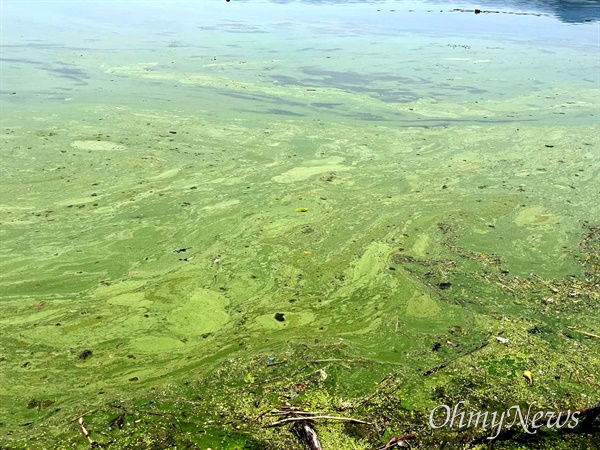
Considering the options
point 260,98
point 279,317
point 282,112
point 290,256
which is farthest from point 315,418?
point 260,98

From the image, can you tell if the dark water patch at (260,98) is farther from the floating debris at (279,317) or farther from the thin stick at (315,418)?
the thin stick at (315,418)

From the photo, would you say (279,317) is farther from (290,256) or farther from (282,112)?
(282,112)

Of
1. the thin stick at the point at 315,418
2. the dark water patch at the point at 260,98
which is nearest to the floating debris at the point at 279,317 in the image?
the thin stick at the point at 315,418

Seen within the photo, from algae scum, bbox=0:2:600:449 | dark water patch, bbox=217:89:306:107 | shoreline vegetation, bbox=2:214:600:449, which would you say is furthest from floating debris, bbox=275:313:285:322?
dark water patch, bbox=217:89:306:107

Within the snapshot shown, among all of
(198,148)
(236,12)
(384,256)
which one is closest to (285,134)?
(198,148)

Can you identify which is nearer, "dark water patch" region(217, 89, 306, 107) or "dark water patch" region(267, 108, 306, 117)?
"dark water patch" region(267, 108, 306, 117)

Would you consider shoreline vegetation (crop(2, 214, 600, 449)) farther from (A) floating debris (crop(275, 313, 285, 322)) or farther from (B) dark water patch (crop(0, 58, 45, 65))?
(B) dark water patch (crop(0, 58, 45, 65))

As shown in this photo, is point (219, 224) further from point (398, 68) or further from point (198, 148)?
point (398, 68)

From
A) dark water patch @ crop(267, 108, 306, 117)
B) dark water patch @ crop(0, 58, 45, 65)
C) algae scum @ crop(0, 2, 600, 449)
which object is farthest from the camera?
dark water patch @ crop(0, 58, 45, 65)

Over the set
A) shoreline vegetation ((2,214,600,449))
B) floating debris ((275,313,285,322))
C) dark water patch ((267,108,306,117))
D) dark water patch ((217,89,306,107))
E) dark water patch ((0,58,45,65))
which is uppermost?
dark water patch ((0,58,45,65))

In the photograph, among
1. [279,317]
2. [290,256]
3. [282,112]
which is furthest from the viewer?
[282,112]
